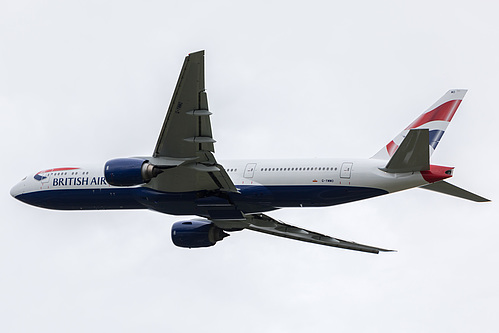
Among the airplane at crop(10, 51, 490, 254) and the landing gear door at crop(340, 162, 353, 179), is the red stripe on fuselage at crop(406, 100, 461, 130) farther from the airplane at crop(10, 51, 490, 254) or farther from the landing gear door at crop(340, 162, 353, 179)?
the landing gear door at crop(340, 162, 353, 179)

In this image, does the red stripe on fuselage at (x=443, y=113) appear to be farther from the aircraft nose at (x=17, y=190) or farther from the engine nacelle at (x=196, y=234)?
the aircraft nose at (x=17, y=190)

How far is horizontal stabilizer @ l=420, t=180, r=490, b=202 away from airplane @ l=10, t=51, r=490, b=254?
4 centimetres

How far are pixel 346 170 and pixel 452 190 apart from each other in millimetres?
4227

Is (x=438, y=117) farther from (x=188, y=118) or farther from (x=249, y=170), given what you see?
(x=188, y=118)

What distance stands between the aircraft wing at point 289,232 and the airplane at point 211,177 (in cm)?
92

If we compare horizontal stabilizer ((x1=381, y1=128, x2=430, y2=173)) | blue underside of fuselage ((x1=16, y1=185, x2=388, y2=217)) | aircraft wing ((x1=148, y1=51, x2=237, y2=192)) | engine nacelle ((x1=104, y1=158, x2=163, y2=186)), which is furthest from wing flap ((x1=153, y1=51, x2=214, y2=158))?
horizontal stabilizer ((x1=381, y1=128, x2=430, y2=173))

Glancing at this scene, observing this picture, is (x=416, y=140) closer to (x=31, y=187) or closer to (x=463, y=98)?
(x=463, y=98)

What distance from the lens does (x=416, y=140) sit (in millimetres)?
36344

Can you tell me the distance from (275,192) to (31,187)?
11954 millimetres

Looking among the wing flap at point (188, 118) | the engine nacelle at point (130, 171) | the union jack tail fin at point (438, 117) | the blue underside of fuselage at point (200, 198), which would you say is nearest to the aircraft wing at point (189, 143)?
the wing flap at point (188, 118)

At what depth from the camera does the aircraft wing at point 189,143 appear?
116 feet

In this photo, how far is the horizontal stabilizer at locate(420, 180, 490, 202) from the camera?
124ft

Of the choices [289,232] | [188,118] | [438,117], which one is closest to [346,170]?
[438,117]

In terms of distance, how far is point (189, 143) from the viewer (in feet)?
125
